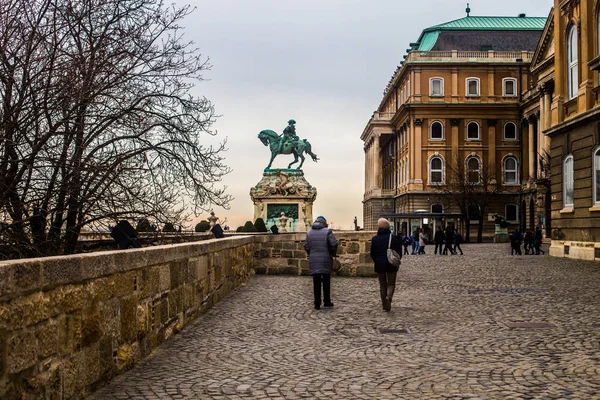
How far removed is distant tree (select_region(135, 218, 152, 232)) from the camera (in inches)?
503

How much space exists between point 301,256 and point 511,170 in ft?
203

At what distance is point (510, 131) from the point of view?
3187 inches

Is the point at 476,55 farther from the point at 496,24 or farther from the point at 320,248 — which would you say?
the point at 320,248

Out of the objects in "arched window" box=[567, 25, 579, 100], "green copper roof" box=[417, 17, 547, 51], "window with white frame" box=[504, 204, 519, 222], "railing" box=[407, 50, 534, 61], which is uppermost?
"green copper roof" box=[417, 17, 547, 51]

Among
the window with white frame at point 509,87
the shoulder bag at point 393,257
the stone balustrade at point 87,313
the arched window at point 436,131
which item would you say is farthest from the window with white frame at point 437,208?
the stone balustrade at point 87,313

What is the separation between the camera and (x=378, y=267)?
43.5 feet

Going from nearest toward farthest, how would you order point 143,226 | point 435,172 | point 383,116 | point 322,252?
point 143,226 → point 322,252 → point 435,172 → point 383,116

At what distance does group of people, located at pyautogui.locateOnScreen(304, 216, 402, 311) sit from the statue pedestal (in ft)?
105

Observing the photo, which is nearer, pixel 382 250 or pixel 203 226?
pixel 382 250

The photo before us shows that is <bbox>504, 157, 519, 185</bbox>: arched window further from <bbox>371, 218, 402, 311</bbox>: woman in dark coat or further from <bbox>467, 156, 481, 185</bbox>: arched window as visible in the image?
<bbox>371, 218, 402, 311</bbox>: woman in dark coat

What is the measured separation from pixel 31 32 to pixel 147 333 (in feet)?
16.0

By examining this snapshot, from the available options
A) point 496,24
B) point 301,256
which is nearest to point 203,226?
point 301,256

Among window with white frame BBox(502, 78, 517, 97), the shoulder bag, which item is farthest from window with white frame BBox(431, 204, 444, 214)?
the shoulder bag

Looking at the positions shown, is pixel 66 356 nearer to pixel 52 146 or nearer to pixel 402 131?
pixel 52 146
